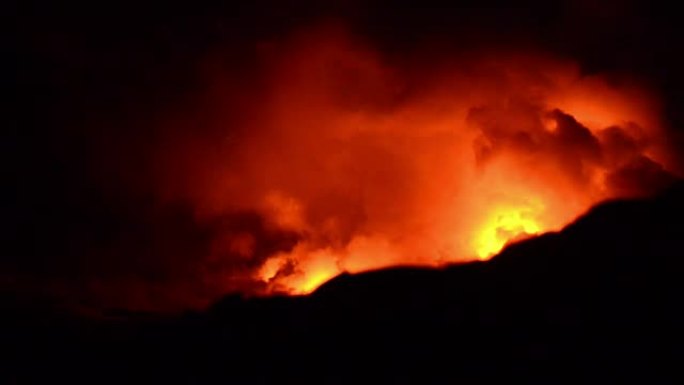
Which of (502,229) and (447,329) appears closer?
(447,329)

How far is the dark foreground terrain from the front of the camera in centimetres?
1309

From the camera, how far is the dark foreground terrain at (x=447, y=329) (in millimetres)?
13094

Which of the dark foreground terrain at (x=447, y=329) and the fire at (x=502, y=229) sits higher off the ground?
the fire at (x=502, y=229)

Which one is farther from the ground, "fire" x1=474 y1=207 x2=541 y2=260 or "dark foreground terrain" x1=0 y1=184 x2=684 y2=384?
"fire" x1=474 y1=207 x2=541 y2=260

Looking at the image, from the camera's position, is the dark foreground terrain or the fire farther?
the fire

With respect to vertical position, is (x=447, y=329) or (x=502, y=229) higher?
(x=502, y=229)

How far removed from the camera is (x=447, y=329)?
1434 cm

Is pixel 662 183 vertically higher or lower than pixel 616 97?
lower

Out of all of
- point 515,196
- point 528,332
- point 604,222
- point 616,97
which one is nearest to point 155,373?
point 528,332

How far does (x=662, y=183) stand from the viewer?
17.5m

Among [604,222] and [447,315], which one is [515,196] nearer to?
[604,222]

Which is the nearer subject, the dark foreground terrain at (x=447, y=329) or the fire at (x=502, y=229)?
the dark foreground terrain at (x=447, y=329)

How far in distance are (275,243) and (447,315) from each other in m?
7.81

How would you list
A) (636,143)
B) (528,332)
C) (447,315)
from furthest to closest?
(636,143) → (447,315) → (528,332)
